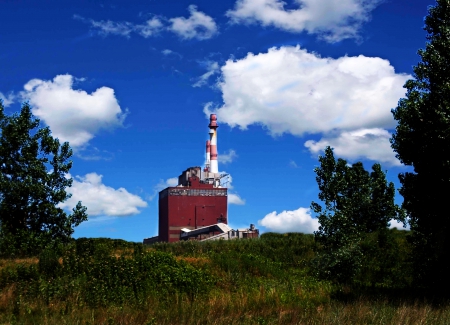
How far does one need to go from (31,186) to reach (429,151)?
19101 mm

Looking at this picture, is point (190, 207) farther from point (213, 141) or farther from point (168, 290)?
point (168, 290)

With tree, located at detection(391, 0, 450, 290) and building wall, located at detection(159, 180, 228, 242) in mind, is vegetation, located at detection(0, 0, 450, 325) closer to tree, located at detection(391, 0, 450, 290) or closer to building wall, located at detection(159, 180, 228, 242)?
tree, located at detection(391, 0, 450, 290)

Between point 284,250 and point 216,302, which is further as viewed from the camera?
point 284,250

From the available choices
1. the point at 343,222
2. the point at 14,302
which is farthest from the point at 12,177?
the point at 343,222

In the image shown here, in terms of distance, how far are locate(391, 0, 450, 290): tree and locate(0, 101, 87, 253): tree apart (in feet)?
56.2

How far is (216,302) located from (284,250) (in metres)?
17.1

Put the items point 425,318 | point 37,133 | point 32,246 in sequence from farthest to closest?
point 37,133 → point 32,246 → point 425,318

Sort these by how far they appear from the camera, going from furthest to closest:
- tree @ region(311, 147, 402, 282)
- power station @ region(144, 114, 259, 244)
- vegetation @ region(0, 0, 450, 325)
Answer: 1. power station @ region(144, 114, 259, 244)
2. tree @ region(311, 147, 402, 282)
3. vegetation @ region(0, 0, 450, 325)

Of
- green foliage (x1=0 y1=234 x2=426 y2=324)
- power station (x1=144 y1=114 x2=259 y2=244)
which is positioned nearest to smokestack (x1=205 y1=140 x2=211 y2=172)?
power station (x1=144 y1=114 x2=259 y2=244)

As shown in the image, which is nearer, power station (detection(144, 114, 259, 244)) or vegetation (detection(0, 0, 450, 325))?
vegetation (detection(0, 0, 450, 325))

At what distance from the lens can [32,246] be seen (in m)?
26.0

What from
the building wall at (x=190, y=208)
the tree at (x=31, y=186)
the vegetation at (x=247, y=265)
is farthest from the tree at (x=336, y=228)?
the building wall at (x=190, y=208)

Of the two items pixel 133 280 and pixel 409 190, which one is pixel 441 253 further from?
pixel 133 280

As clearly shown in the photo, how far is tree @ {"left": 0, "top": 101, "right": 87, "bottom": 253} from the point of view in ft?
86.6
